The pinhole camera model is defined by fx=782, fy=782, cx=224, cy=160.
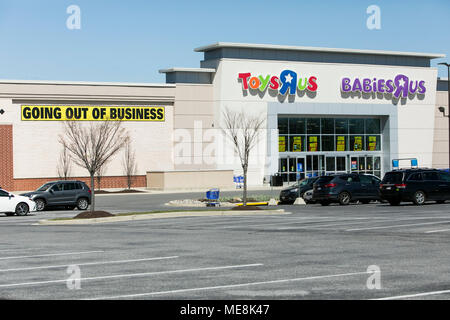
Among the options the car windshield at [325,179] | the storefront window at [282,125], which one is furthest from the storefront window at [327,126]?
the car windshield at [325,179]

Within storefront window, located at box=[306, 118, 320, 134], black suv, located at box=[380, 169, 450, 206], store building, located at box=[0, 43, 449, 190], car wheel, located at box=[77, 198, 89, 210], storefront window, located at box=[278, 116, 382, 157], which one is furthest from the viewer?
storefront window, located at box=[306, 118, 320, 134]

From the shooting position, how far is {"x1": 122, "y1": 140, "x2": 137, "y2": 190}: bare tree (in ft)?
203

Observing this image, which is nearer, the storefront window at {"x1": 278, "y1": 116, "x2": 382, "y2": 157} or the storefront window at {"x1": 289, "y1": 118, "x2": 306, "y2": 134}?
the storefront window at {"x1": 278, "y1": 116, "x2": 382, "y2": 157}

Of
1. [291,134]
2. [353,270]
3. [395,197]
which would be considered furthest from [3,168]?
[353,270]

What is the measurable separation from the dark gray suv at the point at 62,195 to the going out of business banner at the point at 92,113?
19.2 m

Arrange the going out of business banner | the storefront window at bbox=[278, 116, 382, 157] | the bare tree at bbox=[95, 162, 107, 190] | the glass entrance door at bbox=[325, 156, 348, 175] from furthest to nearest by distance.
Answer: the glass entrance door at bbox=[325, 156, 348, 175] < the storefront window at bbox=[278, 116, 382, 157] < the bare tree at bbox=[95, 162, 107, 190] < the going out of business banner

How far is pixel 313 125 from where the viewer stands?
6956cm

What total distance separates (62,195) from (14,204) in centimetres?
493

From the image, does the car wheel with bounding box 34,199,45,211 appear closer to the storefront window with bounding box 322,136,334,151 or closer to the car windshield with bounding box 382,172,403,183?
the car windshield with bounding box 382,172,403,183

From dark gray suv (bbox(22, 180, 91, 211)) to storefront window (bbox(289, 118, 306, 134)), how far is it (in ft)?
101

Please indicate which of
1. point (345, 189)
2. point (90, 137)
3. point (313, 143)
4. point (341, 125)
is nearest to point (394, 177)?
point (345, 189)

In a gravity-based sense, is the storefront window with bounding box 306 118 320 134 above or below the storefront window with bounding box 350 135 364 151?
above

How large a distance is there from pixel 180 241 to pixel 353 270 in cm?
711

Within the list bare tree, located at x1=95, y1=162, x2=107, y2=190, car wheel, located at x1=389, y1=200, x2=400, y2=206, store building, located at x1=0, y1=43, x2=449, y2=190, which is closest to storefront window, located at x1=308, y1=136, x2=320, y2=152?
store building, located at x1=0, y1=43, x2=449, y2=190
